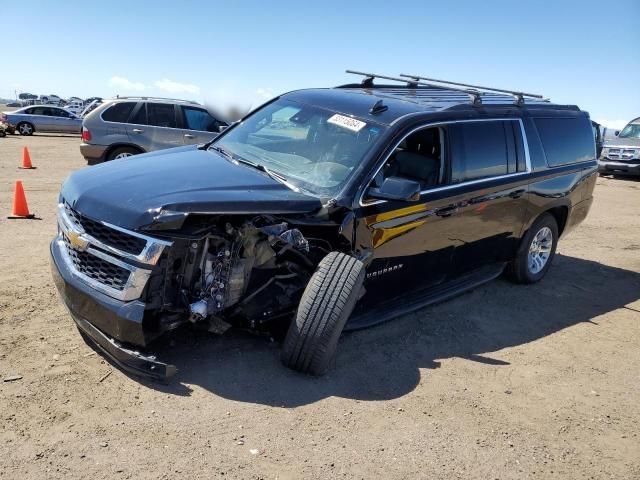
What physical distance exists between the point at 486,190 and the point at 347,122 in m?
1.55

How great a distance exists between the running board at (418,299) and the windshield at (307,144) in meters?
1.09

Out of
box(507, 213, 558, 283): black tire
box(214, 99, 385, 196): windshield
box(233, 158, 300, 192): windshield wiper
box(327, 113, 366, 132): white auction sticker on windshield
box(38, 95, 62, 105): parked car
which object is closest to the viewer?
box(233, 158, 300, 192): windshield wiper

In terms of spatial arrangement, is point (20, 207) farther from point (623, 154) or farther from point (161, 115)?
point (623, 154)

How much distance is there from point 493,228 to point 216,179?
2936 millimetres

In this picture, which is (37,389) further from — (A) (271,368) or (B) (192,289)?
(A) (271,368)

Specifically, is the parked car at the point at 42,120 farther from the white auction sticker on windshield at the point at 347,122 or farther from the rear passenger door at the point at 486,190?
the rear passenger door at the point at 486,190

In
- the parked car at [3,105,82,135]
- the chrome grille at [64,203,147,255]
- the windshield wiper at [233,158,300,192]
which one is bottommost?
the parked car at [3,105,82,135]

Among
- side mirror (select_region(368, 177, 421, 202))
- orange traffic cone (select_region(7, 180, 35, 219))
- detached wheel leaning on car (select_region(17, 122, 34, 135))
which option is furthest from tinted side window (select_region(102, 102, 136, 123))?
detached wheel leaning on car (select_region(17, 122, 34, 135))

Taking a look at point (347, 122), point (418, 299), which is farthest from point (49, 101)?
point (418, 299)

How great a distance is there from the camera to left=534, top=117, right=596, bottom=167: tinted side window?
609 centimetres

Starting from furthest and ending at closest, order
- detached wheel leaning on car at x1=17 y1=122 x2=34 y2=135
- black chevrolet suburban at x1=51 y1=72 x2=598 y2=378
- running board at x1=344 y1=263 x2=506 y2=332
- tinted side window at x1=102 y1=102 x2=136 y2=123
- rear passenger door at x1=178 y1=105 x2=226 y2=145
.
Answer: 1. detached wheel leaning on car at x1=17 y1=122 x2=34 y2=135
2. rear passenger door at x1=178 y1=105 x2=226 y2=145
3. tinted side window at x1=102 y1=102 x2=136 y2=123
4. running board at x1=344 y1=263 x2=506 y2=332
5. black chevrolet suburban at x1=51 y1=72 x2=598 y2=378

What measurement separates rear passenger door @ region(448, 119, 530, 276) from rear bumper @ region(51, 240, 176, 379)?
2813 mm

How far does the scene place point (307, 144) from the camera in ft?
15.2

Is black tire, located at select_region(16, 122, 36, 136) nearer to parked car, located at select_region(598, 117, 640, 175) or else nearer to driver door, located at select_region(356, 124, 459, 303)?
parked car, located at select_region(598, 117, 640, 175)
